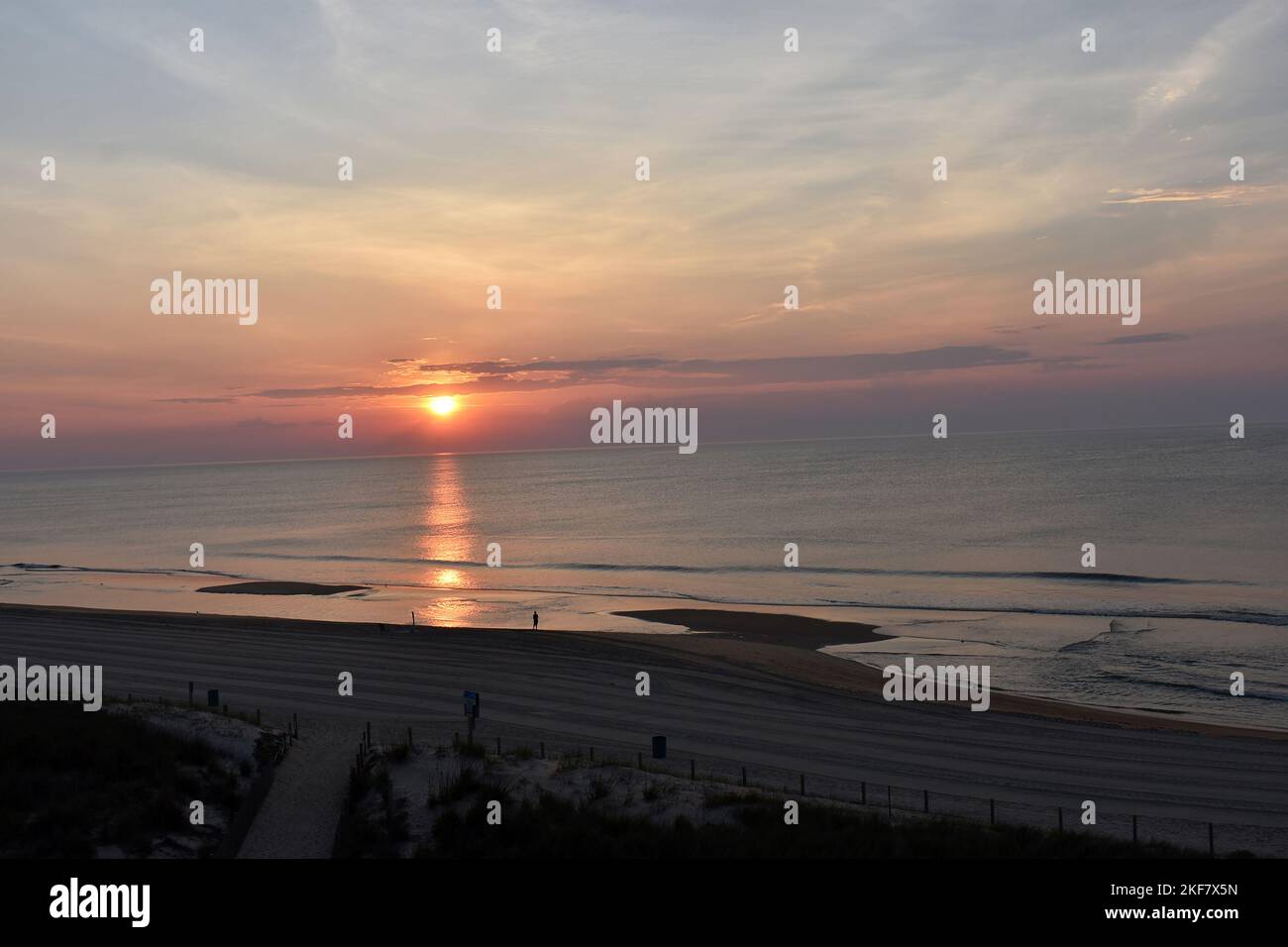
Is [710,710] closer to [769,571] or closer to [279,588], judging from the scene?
[769,571]

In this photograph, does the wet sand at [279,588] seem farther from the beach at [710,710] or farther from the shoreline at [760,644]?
the beach at [710,710]

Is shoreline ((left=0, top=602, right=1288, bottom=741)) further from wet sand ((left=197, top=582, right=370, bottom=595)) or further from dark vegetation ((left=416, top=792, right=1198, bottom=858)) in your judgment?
dark vegetation ((left=416, top=792, right=1198, bottom=858))

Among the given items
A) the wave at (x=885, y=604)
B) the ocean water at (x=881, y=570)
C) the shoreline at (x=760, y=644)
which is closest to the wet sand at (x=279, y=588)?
the ocean water at (x=881, y=570)

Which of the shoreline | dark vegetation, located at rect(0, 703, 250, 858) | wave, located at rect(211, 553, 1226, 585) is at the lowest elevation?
the shoreline

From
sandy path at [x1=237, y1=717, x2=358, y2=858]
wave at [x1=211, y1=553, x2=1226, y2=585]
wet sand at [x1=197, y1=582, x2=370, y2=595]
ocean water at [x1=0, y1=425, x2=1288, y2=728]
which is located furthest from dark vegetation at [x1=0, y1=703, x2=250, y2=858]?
wave at [x1=211, y1=553, x2=1226, y2=585]

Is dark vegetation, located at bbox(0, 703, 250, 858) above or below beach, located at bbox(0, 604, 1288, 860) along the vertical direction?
above
